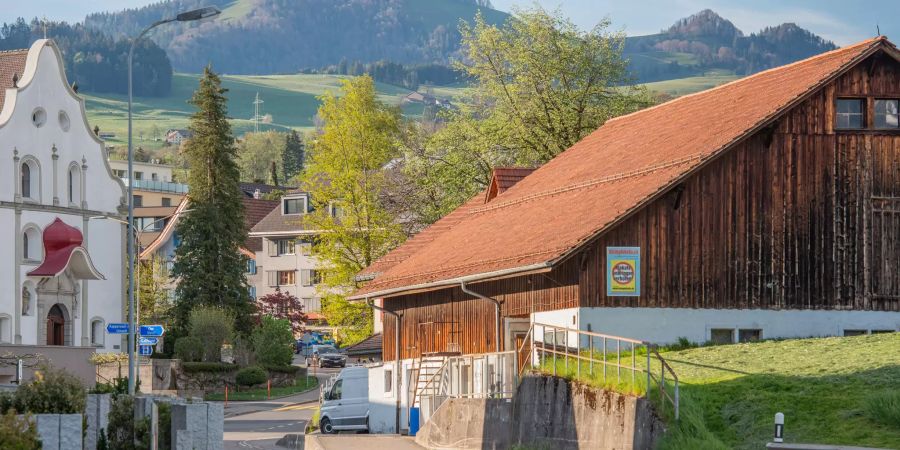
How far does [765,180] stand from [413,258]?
1440 centimetres

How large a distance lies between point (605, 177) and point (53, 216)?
49.8 m

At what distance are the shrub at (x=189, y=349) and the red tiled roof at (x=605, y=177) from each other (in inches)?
1367

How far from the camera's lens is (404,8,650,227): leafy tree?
65688mm

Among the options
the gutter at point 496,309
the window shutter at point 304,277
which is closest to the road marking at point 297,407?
the gutter at point 496,309

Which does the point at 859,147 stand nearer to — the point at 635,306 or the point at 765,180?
the point at 765,180

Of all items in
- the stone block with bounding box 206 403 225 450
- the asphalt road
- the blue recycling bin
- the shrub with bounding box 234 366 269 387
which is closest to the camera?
the stone block with bounding box 206 403 225 450

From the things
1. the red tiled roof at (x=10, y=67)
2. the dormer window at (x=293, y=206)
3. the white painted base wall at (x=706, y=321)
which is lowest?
the white painted base wall at (x=706, y=321)

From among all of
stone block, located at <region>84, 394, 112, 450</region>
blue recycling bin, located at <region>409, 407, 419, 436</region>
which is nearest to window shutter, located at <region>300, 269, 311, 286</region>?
blue recycling bin, located at <region>409, 407, 419, 436</region>

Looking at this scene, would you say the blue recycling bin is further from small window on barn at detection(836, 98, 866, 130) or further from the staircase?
small window on barn at detection(836, 98, 866, 130)

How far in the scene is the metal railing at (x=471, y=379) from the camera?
112ft

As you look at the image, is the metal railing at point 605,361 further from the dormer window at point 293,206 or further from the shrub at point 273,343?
the dormer window at point 293,206

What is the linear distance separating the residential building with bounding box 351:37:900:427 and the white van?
12413 millimetres

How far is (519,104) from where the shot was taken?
217ft

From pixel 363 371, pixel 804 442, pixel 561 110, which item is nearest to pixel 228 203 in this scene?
pixel 561 110
